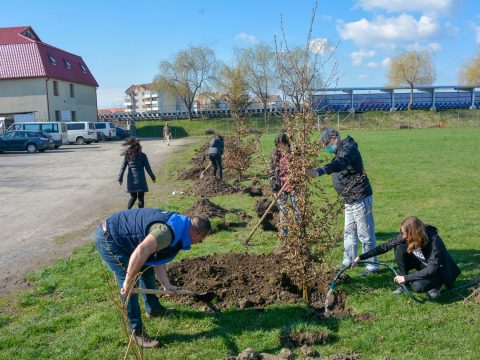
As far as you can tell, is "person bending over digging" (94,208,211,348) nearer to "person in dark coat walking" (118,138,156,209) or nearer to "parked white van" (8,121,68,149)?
"person in dark coat walking" (118,138,156,209)

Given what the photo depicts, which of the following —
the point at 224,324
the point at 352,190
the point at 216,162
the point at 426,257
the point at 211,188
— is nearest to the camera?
the point at 224,324

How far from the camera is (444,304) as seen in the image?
498cm

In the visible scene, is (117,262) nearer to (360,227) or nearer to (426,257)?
(360,227)

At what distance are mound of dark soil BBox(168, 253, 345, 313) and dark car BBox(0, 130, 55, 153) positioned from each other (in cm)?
2792

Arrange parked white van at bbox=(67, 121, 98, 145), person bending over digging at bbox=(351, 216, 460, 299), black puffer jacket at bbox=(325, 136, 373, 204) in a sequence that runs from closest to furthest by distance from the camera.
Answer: person bending over digging at bbox=(351, 216, 460, 299)
black puffer jacket at bbox=(325, 136, 373, 204)
parked white van at bbox=(67, 121, 98, 145)

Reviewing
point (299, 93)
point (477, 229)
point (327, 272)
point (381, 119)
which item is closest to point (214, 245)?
point (327, 272)

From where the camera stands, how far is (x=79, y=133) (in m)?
40.4

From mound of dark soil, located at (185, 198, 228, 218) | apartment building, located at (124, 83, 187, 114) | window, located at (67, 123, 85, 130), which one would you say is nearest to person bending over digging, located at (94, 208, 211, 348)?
mound of dark soil, located at (185, 198, 228, 218)

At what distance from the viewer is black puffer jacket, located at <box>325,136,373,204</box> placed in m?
5.60

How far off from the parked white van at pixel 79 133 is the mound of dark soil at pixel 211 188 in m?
30.0

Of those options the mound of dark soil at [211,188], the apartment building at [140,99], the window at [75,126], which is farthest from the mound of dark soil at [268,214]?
the apartment building at [140,99]

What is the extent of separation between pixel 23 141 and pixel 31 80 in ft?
53.8

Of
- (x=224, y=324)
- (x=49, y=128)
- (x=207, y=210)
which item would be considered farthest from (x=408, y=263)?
(x=49, y=128)

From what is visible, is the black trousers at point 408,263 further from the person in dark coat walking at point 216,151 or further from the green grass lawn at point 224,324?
the person in dark coat walking at point 216,151
